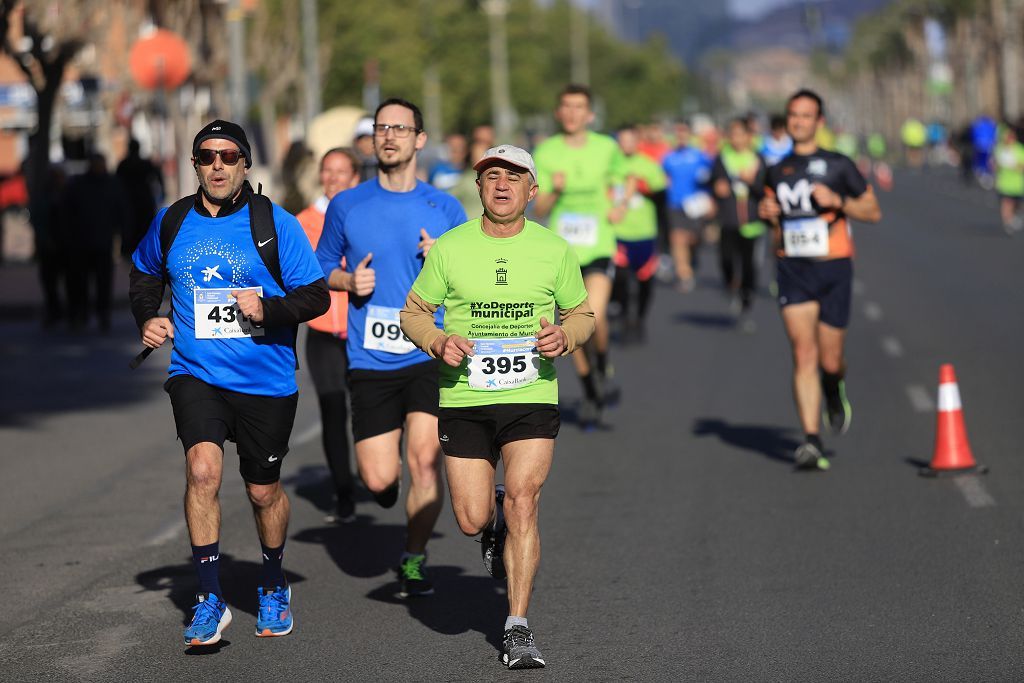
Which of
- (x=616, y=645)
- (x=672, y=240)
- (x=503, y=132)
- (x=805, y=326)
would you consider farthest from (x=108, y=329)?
(x=503, y=132)

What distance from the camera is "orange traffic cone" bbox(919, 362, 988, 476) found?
430 inches

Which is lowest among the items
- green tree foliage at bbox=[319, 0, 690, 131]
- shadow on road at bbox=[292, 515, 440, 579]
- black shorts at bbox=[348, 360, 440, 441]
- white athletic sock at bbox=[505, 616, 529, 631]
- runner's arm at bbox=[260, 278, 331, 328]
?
shadow on road at bbox=[292, 515, 440, 579]

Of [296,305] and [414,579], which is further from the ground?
[296,305]

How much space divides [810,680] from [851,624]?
2.91 feet

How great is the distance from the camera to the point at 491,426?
707 centimetres

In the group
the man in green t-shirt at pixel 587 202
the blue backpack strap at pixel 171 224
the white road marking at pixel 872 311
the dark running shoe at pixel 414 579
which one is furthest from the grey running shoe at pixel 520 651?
the white road marking at pixel 872 311

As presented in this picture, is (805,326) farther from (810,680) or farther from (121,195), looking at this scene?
(121,195)

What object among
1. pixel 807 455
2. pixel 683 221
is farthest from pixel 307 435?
pixel 683 221

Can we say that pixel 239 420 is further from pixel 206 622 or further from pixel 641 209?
pixel 641 209

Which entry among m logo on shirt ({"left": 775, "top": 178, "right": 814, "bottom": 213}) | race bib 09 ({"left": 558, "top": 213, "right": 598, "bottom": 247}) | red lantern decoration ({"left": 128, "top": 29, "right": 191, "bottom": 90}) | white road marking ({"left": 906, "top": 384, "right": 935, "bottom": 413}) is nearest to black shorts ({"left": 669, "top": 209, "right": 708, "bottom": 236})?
red lantern decoration ({"left": 128, "top": 29, "right": 191, "bottom": 90})

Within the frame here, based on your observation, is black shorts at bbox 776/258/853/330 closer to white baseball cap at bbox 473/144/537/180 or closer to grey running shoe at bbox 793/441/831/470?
grey running shoe at bbox 793/441/831/470

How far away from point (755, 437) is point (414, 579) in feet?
16.2

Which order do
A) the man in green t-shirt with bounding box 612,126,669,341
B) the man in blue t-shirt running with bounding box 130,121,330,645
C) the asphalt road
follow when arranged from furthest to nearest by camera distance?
the man in green t-shirt with bounding box 612,126,669,341 < the man in blue t-shirt running with bounding box 130,121,330,645 < the asphalt road

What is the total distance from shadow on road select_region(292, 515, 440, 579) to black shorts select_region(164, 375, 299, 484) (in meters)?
1.40
